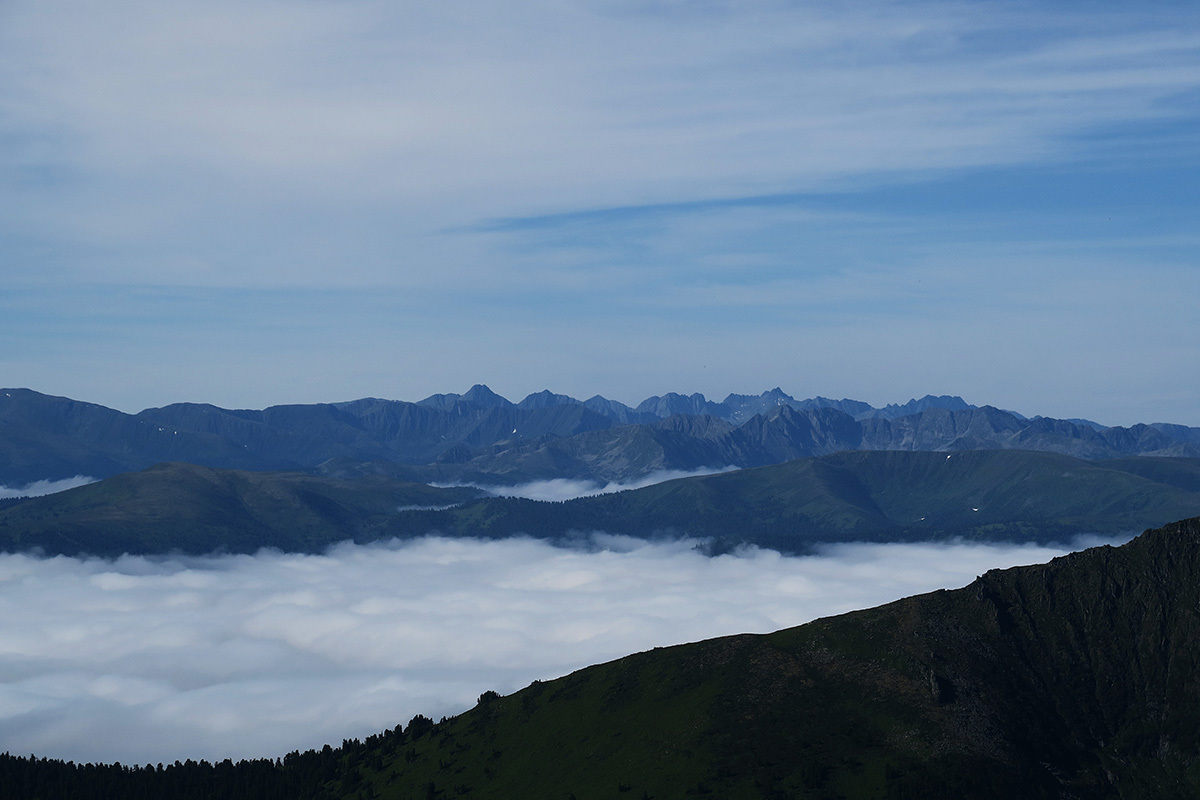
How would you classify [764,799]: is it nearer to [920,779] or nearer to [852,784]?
[852,784]

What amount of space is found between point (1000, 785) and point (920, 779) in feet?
53.2

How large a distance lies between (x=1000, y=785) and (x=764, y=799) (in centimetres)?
4624

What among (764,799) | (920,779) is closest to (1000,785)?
(920,779)

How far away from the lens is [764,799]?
198125 mm

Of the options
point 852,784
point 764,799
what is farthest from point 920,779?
point 764,799

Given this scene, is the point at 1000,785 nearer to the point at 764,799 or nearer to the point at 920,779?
the point at 920,779

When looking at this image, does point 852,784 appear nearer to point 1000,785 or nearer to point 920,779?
point 920,779

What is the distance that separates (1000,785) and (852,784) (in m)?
28.7

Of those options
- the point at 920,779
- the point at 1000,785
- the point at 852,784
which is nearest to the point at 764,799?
the point at 852,784

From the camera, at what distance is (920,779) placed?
197250 millimetres

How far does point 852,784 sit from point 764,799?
17668mm

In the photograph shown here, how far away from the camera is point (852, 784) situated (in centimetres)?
19938

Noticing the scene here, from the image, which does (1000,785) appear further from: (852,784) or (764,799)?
(764,799)
